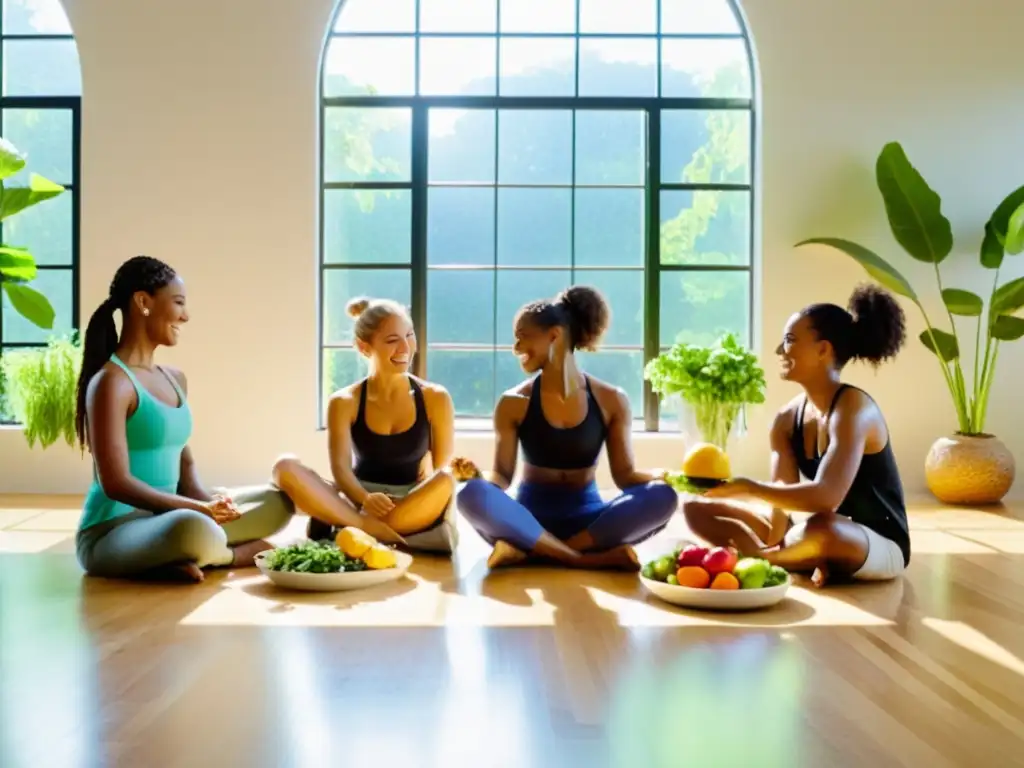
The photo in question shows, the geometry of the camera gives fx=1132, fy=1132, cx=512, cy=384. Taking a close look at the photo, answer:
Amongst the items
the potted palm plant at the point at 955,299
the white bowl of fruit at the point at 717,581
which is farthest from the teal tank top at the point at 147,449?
the potted palm plant at the point at 955,299

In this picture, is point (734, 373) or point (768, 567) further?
point (734, 373)

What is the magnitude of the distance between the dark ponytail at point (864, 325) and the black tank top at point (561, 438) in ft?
2.70

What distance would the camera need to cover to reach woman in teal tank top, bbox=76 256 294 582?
3.57m

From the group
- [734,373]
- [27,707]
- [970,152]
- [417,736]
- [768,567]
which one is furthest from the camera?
[970,152]

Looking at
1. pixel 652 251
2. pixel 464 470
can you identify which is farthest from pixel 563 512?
pixel 652 251

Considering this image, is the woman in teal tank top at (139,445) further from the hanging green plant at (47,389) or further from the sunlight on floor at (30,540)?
the hanging green plant at (47,389)

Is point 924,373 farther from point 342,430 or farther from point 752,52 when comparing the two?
point 342,430

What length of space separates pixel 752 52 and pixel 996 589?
3.76 meters

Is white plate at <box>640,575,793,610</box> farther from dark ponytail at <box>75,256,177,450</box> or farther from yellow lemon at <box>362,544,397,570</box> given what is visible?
dark ponytail at <box>75,256,177,450</box>

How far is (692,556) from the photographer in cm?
332

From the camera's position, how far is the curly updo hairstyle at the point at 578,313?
3963 millimetres

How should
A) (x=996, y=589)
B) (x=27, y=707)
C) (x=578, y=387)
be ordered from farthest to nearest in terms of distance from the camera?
(x=578, y=387)
(x=996, y=589)
(x=27, y=707)

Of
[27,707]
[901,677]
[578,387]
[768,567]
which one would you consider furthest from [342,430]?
[901,677]

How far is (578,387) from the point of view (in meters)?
4.05
